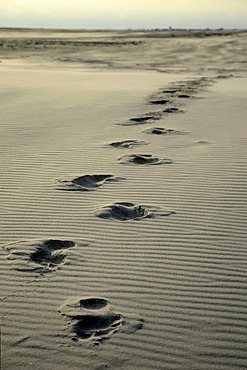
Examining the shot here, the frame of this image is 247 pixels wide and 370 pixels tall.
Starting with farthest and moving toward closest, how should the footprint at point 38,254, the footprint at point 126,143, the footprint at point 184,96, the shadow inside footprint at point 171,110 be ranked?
the footprint at point 184,96 < the shadow inside footprint at point 171,110 < the footprint at point 126,143 < the footprint at point 38,254

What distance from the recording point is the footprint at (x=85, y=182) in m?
4.66

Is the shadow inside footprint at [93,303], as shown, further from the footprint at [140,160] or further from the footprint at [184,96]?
the footprint at [184,96]

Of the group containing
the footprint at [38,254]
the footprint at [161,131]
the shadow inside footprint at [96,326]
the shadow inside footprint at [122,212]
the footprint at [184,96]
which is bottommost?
the shadow inside footprint at [96,326]

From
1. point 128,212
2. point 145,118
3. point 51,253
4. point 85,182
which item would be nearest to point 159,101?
point 145,118

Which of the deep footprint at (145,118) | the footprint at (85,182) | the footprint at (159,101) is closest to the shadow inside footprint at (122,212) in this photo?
the footprint at (85,182)

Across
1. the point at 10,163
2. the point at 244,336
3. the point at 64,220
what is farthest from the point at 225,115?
the point at 244,336

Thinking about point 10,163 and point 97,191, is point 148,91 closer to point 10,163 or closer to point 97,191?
point 10,163

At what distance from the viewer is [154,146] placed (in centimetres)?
604

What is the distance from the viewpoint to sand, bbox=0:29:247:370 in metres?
2.62

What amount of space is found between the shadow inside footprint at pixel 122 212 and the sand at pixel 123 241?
13 mm

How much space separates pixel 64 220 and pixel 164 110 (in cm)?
468

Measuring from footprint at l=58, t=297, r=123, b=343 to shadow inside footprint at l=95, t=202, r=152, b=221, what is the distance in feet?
3.86

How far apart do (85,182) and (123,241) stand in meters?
1.27

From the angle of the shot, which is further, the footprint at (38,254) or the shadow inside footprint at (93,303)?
the footprint at (38,254)
